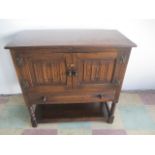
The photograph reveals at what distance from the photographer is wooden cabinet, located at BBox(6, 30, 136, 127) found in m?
1.02

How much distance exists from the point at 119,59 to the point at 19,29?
3.48ft

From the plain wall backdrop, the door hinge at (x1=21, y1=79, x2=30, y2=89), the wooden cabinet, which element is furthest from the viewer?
the plain wall backdrop

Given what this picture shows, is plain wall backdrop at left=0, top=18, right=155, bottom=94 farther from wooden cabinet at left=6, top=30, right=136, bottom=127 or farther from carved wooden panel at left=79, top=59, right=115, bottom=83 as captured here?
carved wooden panel at left=79, top=59, right=115, bottom=83

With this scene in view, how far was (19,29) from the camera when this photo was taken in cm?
151

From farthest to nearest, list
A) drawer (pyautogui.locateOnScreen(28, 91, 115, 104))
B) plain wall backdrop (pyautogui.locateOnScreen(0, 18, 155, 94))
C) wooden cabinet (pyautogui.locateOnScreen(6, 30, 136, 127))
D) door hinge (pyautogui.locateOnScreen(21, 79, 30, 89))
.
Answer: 1. plain wall backdrop (pyautogui.locateOnScreen(0, 18, 155, 94))
2. drawer (pyautogui.locateOnScreen(28, 91, 115, 104))
3. door hinge (pyautogui.locateOnScreen(21, 79, 30, 89))
4. wooden cabinet (pyautogui.locateOnScreen(6, 30, 136, 127))

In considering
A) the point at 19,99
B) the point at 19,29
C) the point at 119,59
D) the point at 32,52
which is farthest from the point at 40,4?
the point at 19,99

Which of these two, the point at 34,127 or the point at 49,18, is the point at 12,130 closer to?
the point at 34,127

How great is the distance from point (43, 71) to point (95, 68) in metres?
0.39

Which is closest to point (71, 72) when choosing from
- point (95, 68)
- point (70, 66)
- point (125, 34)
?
point (70, 66)

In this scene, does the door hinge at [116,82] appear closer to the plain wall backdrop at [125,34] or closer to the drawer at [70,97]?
the drawer at [70,97]

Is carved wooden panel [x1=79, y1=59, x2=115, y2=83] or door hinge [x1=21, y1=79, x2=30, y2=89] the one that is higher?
carved wooden panel [x1=79, y1=59, x2=115, y2=83]

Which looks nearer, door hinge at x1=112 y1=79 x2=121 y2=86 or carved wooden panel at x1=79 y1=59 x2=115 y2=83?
carved wooden panel at x1=79 y1=59 x2=115 y2=83

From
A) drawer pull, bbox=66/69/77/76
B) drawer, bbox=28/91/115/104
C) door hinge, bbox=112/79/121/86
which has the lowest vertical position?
drawer, bbox=28/91/115/104

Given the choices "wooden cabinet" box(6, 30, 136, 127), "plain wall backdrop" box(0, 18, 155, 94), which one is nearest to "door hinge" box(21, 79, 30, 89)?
"wooden cabinet" box(6, 30, 136, 127)
